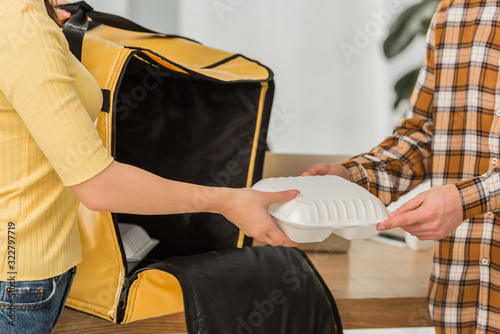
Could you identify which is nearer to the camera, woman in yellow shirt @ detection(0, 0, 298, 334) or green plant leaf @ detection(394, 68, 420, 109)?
woman in yellow shirt @ detection(0, 0, 298, 334)

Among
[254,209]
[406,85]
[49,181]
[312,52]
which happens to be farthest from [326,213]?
[312,52]

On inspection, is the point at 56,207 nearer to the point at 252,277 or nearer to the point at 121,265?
the point at 121,265

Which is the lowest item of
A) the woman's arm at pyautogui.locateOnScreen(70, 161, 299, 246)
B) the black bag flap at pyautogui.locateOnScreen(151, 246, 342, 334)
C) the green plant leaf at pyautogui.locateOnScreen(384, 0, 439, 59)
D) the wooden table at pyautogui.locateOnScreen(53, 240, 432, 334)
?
the wooden table at pyautogui.locateOnScreen(53, 240, 432, 334)

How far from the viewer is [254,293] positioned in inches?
36.3

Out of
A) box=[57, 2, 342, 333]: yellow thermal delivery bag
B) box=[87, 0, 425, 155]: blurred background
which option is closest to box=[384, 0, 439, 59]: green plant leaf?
box=[87, 0, 425, 155]: blurred background

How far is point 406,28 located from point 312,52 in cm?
62

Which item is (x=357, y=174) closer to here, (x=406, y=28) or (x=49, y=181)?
(x=49, y=181)

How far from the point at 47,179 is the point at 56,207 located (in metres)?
0.04

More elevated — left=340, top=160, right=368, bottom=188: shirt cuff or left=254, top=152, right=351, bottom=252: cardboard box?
left=340, top=160, right=368, bottom=188: shirt cuff

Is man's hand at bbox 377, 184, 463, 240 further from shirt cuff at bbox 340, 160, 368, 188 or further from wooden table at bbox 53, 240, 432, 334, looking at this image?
wooden table at bbox 53, 240, 432, 334

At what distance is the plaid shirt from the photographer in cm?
100

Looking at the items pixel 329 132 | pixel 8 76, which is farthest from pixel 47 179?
pixel 329 132

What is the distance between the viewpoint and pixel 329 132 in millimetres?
2824

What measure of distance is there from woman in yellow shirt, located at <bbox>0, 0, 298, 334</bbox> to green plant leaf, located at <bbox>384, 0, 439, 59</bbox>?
1.60m
